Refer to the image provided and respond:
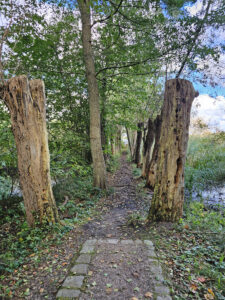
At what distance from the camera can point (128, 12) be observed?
493cm

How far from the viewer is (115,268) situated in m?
2.30

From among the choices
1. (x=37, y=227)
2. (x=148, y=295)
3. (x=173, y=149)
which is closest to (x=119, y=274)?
(x=148, y=295)

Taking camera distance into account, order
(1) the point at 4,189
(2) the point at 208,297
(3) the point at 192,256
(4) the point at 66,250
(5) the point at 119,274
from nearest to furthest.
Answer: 1. (2) the point at 208,297
2. (5) the point at 119,274
3. (3) the point at 192,256
4. (4) the point at 66,250
5. (1) the point at 4,189

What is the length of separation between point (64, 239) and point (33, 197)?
3.10 ft

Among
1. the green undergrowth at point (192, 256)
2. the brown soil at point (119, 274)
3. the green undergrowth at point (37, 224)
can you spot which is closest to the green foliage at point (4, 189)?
the green undergrowth at point (37, 224)

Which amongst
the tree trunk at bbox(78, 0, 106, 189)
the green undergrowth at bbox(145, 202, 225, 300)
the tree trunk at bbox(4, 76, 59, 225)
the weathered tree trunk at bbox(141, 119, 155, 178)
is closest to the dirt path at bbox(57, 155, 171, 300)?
the green undergrowth at bbox(145, 202, 225, 300)

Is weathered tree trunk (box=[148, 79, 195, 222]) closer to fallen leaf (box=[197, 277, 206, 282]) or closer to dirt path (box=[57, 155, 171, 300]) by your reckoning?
dirt path (box=[57, 155, 171, 300])

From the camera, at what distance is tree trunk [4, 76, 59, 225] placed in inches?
111

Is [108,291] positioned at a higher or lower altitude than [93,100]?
lower

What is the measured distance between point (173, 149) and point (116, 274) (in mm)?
2232

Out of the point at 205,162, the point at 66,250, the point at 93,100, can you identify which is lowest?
the point at 66,250

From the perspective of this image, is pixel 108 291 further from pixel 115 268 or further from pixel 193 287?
pixel 193 287

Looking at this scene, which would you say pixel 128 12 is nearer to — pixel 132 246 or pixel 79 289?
pixel 132 246

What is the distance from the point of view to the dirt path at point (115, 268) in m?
1.89
